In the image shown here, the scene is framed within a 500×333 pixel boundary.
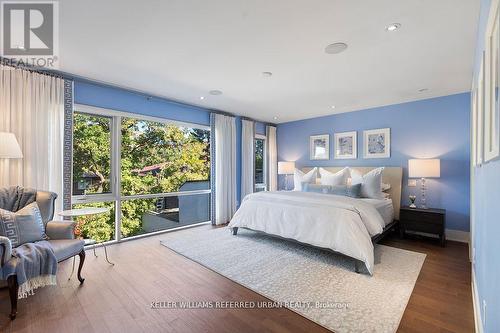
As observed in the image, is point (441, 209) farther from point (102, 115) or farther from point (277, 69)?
point (102, 115)

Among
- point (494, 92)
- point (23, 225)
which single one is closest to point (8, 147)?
point (23, 225)

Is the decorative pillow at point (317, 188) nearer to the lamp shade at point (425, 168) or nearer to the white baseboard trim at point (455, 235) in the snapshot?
the lamp shade at point (425, 168)

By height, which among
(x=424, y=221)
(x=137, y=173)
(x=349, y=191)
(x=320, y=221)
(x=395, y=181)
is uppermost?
(x=137, y=173)

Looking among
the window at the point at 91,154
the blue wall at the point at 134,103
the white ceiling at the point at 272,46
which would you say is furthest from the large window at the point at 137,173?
the white ceiling at the point at 272,46

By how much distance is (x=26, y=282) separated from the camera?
1979 mm

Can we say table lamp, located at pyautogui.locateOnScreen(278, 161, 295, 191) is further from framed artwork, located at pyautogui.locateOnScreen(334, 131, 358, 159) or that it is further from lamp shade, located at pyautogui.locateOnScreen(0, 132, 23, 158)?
lamp shade, located at pyautogui.locateOnScreen(0, 132, 23, 158)

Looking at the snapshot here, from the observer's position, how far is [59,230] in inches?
101

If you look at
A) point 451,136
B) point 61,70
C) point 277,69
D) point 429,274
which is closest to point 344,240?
point 429,274

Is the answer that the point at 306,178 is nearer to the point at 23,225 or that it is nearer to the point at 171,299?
the point at 171,299

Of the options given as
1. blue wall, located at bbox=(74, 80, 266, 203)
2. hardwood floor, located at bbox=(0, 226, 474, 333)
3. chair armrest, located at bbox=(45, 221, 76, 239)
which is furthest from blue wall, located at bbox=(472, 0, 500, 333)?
blue wall, located at bbox=(74, 80, 266, 203)

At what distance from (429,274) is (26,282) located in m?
3.97

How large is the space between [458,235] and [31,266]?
5.62 m

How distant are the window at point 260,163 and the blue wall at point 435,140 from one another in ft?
7.24

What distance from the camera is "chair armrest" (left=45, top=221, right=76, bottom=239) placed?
254cm
